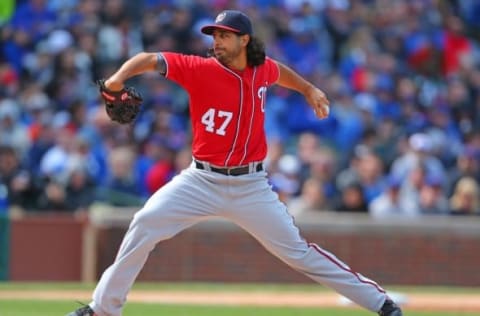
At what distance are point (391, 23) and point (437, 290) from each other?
6.33 m

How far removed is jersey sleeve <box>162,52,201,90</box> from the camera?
737cm

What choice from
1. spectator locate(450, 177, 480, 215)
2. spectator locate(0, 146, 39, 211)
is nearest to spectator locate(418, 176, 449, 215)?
spectator locate(450, 177, 480, 215)

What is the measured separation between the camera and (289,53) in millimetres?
17547

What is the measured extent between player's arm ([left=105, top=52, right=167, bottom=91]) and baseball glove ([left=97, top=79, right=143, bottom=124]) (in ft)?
0.28

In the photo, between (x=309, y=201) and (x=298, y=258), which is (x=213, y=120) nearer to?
(x=298, y=258)

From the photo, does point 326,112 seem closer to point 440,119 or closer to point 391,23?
point 440,119

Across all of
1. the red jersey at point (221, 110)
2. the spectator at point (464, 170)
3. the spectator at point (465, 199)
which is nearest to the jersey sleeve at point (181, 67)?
the red jersey at point (221, 110)

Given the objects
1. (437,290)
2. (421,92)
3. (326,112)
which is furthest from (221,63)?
(421,92)

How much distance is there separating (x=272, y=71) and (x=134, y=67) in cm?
121

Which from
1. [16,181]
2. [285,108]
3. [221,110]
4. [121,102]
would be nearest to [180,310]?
[221,110]

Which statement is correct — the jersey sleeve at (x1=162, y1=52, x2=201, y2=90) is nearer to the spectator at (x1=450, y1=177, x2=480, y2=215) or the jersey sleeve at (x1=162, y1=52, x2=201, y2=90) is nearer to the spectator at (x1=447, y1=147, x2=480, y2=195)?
the spectator at (x1=450, y1=177, x2=480, y2=215)

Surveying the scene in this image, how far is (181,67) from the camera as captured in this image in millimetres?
7434

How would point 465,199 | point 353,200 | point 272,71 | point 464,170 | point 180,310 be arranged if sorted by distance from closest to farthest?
1. point 272,71
2. point 180,310
3. point 353,200
4. point 465,199
5. point 464,170

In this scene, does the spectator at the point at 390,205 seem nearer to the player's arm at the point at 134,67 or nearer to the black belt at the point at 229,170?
the black belt at the point at 229,170
